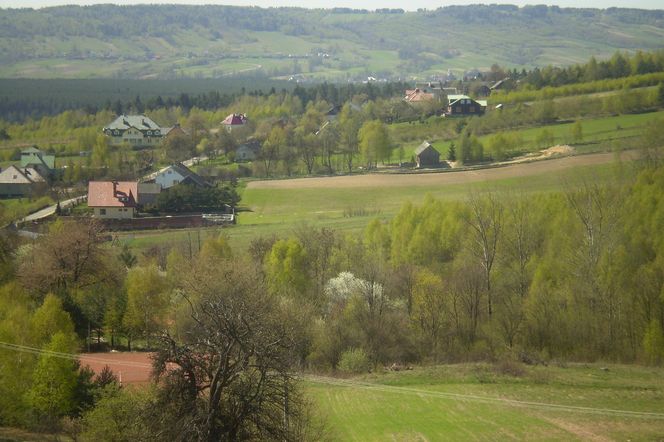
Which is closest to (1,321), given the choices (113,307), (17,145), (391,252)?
(113,307)

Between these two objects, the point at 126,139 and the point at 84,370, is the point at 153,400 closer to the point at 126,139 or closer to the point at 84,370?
the point at 84,370

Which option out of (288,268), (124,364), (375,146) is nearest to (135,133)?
(375,146)

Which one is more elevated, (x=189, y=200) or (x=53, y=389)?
(x=53, y=389)

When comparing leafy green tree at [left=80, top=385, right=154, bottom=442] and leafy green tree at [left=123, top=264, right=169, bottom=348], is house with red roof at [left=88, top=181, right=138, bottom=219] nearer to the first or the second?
leafy green tree at [left=123, top=264, right=169, bottom=348]

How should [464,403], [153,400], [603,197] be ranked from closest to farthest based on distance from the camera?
[153,400]
[464,403]
[603,197]

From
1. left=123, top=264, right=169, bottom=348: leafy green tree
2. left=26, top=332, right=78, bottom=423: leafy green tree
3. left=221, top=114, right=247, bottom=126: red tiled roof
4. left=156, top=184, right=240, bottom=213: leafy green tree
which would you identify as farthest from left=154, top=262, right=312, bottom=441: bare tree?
left=221, top=114, right=247, bottom=126: red tiled roof

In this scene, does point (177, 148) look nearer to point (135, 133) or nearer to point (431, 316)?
point (135, 133)

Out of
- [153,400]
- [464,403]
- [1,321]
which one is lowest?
[464,403]
